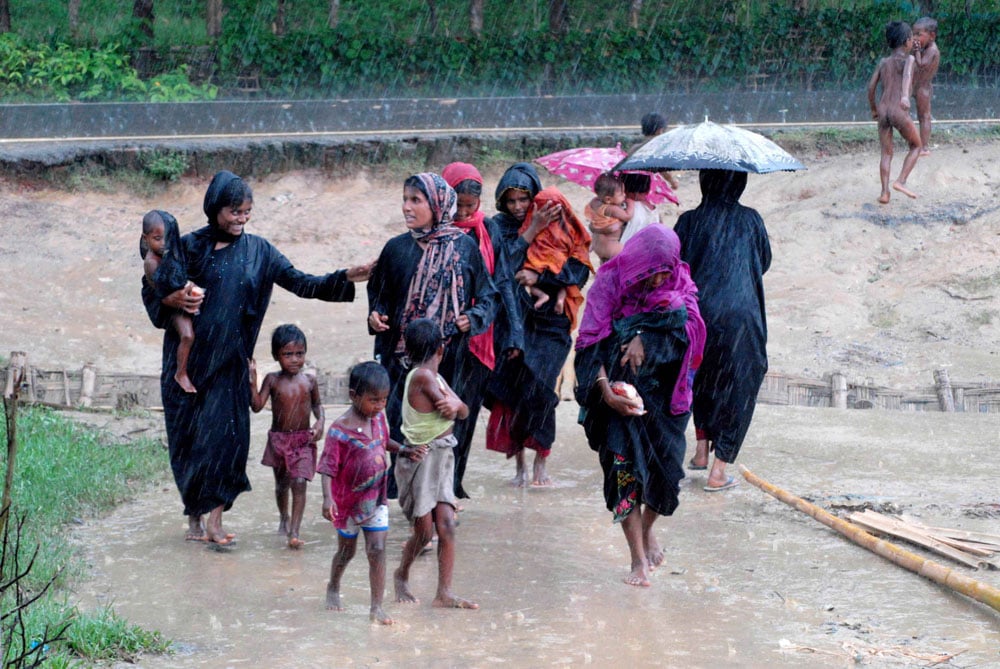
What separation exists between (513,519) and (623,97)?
1607 centimetres

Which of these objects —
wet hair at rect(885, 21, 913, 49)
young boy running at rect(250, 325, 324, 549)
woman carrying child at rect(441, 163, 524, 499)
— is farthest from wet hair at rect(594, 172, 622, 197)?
wet hair at rect(885, 21, 913, 49)

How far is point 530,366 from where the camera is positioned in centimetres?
807

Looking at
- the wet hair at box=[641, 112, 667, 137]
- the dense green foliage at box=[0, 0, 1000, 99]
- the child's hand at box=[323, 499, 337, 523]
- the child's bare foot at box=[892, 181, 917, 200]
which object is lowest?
the child's hand at box=[323, 499, 337, 523]

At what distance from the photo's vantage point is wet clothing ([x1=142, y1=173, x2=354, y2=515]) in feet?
22.1

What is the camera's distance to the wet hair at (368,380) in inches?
222

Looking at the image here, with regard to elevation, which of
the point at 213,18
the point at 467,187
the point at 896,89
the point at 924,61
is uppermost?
the point at 213,18

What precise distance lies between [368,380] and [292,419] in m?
1.31

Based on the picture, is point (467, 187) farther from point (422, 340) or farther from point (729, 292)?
point (729, 292)

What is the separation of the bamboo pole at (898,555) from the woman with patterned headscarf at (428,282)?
2.04 m

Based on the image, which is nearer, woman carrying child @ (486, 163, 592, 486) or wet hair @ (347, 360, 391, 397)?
wet hair @ (347, 360, 391, 397)

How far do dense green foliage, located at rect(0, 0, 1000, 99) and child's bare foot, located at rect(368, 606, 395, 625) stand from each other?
19014mm

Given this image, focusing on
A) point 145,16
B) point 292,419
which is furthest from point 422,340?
point 145,16

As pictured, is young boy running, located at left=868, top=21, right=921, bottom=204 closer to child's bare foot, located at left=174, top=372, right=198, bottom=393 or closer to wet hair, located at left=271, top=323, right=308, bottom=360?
wet hair, located at left=271, top=323, right=308, bottom=360

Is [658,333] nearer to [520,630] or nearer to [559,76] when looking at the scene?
[520,630]
